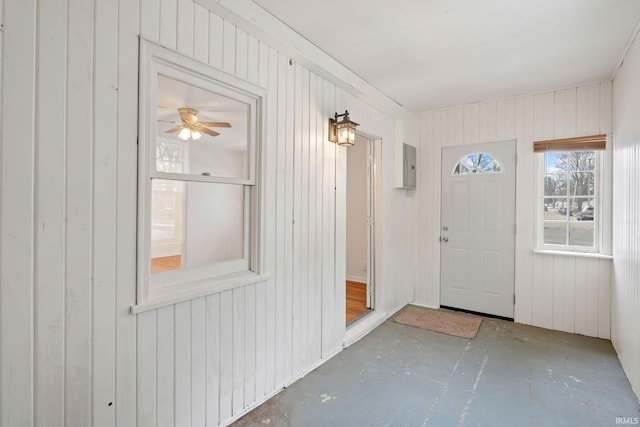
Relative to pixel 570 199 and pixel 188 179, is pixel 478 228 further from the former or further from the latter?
pixel 188 179

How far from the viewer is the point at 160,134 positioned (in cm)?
166

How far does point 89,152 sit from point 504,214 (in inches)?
158

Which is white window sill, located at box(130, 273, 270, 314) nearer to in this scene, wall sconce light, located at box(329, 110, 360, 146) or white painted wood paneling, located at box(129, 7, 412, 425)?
white painted wood paneling, located at box(129, 7, 412, 425)

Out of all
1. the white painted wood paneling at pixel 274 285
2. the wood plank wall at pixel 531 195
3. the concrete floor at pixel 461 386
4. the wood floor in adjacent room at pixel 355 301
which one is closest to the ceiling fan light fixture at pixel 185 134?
the white painted wood paneling at pixel 274 285

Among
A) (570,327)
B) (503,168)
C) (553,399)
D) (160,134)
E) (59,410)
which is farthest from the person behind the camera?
(503,168)

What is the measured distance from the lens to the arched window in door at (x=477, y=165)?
149 inches

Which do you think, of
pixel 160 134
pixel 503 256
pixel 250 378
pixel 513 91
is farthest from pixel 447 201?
pixel 160 134

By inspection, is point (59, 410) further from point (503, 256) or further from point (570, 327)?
point (570, 327)

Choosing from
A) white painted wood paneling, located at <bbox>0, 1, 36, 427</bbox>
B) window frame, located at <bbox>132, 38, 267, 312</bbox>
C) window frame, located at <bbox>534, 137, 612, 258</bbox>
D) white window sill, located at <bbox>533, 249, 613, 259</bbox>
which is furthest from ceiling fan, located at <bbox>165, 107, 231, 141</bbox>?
white window sill, located at <bbox>533, 249, 613, 259</bbox>

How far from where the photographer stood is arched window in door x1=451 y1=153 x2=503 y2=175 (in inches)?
149

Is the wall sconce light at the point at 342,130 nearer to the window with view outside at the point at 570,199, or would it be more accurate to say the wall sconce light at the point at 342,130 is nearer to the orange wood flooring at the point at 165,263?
the orange wood flooring at the point at 165,263

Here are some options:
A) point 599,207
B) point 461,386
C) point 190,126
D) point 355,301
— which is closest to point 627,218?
point 599,207

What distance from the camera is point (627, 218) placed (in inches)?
100

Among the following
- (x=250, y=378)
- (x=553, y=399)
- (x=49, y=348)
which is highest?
(x=49, y=348)
